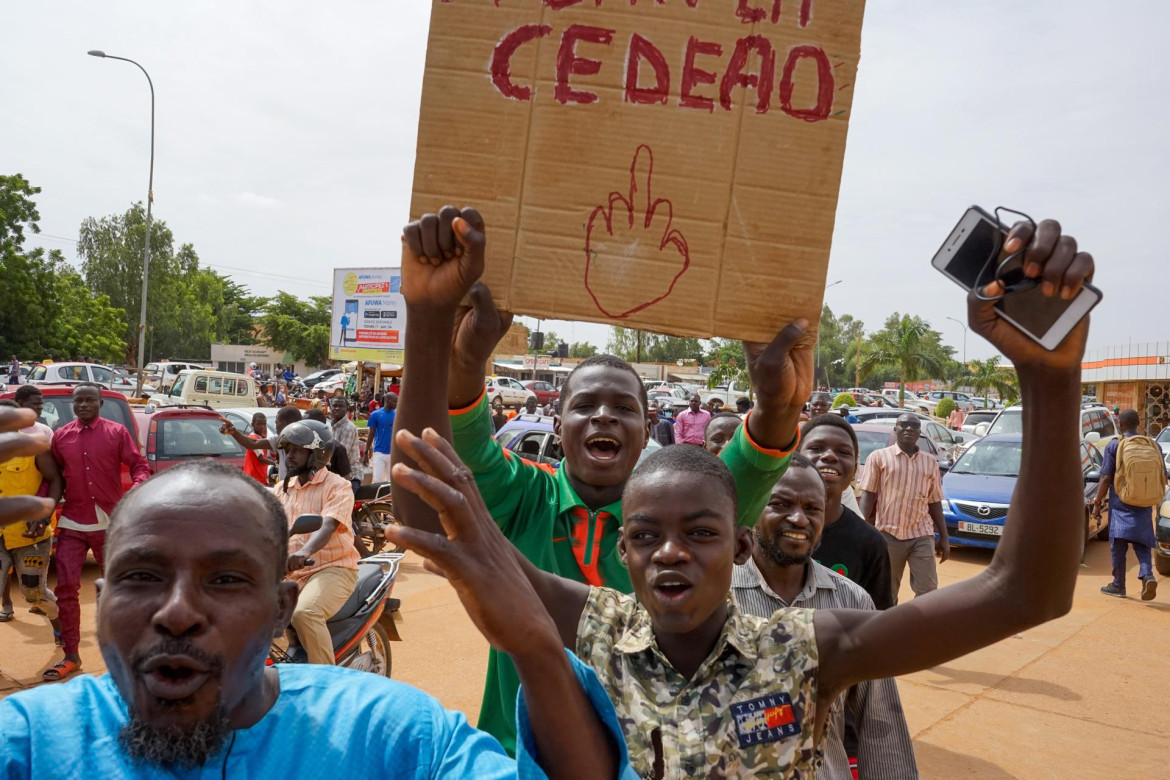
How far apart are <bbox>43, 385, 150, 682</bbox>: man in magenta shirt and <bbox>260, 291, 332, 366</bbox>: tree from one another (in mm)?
55982

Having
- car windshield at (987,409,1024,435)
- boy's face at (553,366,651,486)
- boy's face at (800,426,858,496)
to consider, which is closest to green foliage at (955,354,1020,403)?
car windshield at (987,409,1024,435)

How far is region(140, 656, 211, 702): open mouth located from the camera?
1323 millimetres

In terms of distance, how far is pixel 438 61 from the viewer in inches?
80.0

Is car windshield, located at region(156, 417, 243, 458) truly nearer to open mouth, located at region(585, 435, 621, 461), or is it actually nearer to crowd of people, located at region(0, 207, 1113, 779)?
crowd of people, located at region(0, 207, 1113, 779)

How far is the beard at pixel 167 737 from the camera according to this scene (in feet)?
4.36

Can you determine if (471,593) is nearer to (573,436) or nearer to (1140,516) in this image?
(573,436)

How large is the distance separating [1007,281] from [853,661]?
0.83 metres

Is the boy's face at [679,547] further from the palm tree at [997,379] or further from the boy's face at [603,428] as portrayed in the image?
the palm tree at [997,379]

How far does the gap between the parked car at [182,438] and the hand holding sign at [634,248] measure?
31.0 ft

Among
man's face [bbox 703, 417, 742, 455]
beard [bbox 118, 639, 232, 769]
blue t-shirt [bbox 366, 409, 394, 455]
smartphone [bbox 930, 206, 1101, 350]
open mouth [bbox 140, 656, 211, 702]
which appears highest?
smartphone [bbox 930, 206, 1101, 350]

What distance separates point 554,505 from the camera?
8.27ft

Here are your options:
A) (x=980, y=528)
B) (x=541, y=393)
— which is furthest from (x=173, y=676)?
(x=541, y=393)

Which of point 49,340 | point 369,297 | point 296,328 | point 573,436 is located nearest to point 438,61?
point 573,436

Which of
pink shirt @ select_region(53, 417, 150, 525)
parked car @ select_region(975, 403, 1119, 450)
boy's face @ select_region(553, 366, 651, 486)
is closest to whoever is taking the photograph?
boy's face @ select_region(553, 366, 651, 486)
